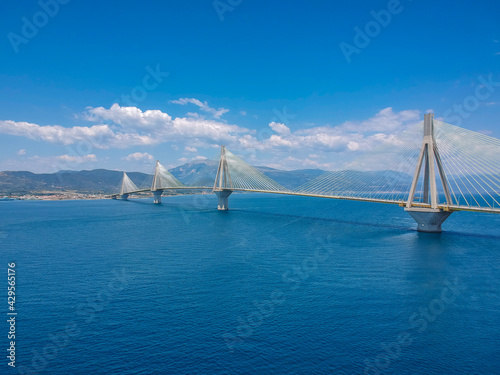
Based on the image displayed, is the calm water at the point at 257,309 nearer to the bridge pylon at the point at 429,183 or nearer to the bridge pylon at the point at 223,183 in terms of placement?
the bridge pylon at the point at 429,183

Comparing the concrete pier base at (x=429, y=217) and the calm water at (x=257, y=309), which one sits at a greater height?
the concrete pier base at (x=429, y=217)

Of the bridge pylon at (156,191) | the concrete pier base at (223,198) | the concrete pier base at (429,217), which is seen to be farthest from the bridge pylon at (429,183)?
the bridge pylon at (156,191)

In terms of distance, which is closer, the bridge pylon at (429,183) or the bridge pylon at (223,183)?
the bridge pylon at (429,183)

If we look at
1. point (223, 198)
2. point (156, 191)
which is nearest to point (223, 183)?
point (223, 198)

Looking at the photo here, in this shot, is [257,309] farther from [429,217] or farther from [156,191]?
[156,191]

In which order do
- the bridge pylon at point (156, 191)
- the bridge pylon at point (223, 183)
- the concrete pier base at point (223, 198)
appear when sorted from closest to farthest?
1. the bridge pylon at point (223, 183)
2. the concrete pier base at point (223, 198)
3. the bridge pylon at point (156, 191)
